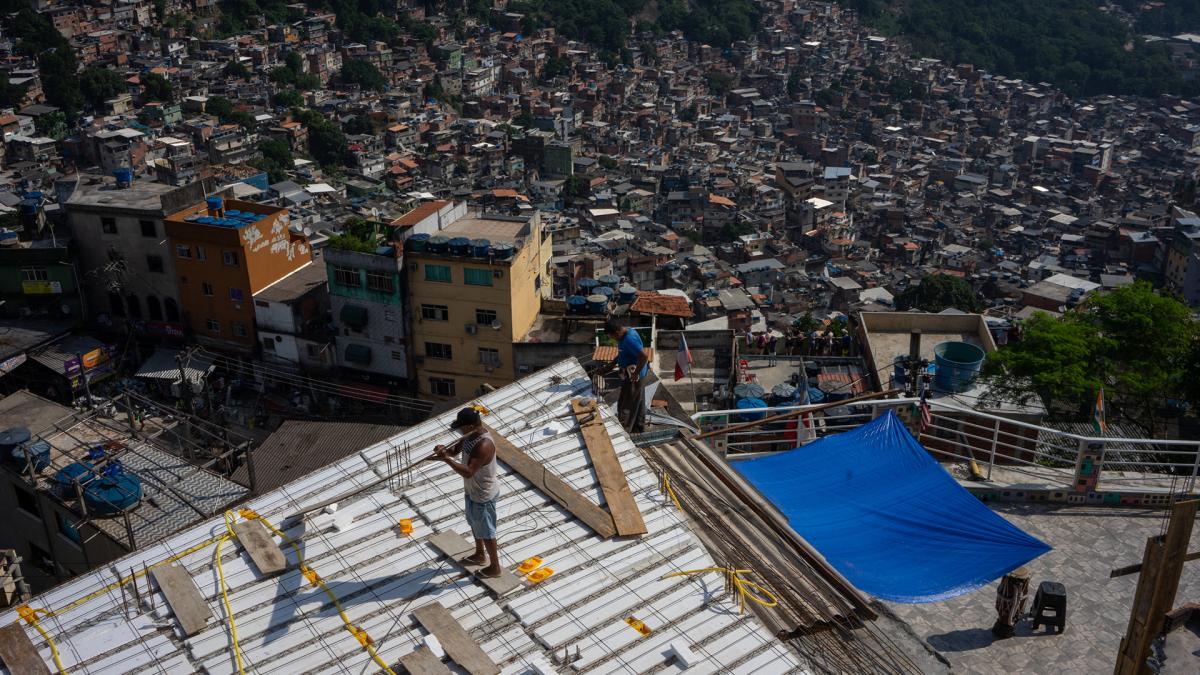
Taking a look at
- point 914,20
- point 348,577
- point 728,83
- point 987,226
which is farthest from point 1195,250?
point 914,20

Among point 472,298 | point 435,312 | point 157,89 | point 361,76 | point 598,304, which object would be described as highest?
point 472,298

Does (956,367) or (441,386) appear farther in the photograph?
(441,386)

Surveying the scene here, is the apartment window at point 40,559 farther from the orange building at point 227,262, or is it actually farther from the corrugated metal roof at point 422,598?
the orange building at point 227,262

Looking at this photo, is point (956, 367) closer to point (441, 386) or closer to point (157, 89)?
point (441, 386)

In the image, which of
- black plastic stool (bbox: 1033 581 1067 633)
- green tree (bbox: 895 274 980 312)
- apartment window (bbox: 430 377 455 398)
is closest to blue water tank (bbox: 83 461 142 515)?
black plastic stool (bbox: 1033 581 1067 633)

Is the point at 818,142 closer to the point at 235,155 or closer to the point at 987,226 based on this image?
the point at 987,226

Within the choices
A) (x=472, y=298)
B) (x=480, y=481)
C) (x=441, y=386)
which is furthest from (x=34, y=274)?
(x=480, y=481)

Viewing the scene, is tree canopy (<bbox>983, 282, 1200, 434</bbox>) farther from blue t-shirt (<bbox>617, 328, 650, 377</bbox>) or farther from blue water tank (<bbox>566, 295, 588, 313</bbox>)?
blue t-shirt (<bbox>617, 328, 650, 377</bbox>)
